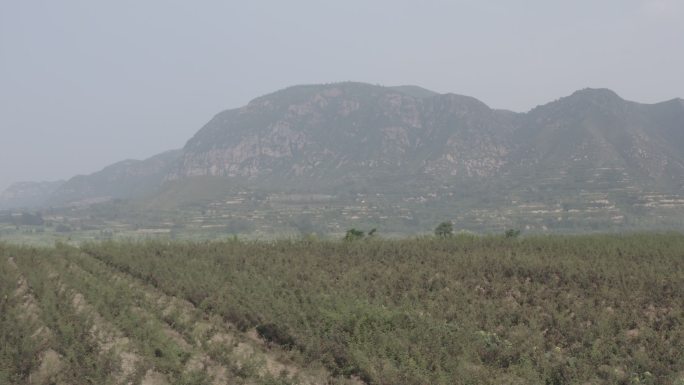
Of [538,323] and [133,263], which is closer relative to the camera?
[538,323]

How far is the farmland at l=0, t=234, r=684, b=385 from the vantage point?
9.97 meters

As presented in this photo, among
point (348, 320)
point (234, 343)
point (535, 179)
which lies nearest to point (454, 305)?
point (348, 320)

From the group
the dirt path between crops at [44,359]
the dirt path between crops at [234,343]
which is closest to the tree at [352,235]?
the dirt path between crops at [234,343]

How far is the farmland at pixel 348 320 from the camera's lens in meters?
9.97

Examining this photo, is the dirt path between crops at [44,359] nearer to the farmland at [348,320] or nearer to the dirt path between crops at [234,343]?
the farmland at [348,320]

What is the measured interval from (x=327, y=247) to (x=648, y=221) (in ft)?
331

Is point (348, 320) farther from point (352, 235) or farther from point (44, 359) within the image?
point (352, 235)

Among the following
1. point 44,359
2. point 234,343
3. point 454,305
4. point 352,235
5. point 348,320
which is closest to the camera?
point 44,359

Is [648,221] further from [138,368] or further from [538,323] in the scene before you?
[138,368]

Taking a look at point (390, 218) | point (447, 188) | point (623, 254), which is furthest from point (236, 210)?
point (623, 254)

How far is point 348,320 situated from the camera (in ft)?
40.6

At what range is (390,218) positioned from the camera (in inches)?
5207

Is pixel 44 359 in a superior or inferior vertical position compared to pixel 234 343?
superior

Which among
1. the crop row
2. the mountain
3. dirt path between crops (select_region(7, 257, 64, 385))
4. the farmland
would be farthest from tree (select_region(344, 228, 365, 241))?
the mountain
